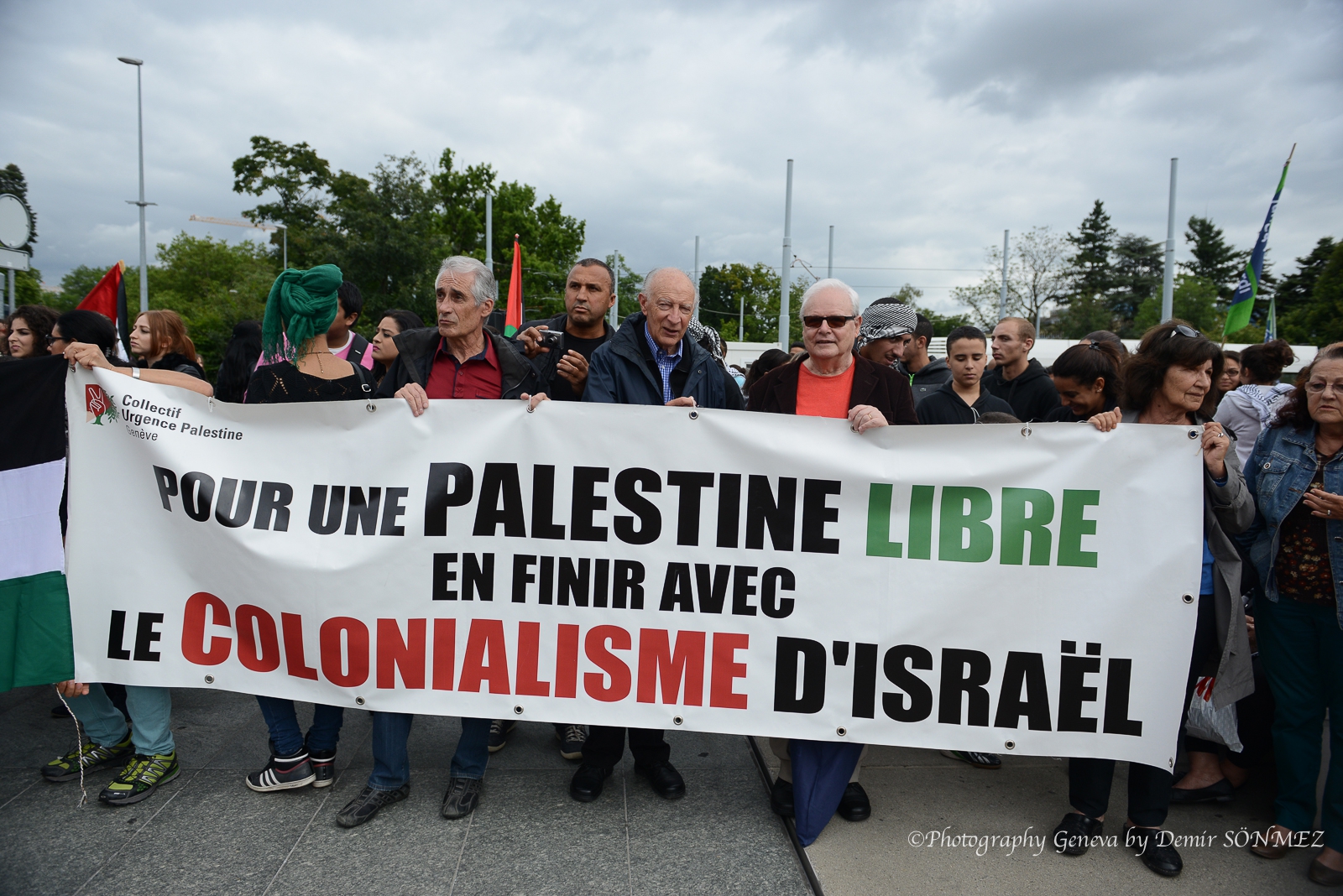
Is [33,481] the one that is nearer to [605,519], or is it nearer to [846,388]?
[605,519]

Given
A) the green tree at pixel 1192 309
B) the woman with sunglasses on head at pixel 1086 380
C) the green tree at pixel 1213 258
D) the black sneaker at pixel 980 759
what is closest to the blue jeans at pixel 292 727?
the black sneaker at pixel 980 759

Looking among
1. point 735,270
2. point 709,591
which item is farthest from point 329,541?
point 735,270

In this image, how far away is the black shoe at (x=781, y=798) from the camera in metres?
3.11

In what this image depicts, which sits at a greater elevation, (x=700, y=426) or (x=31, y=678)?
→ (x=700, y=426)

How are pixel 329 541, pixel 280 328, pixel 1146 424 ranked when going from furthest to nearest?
pixel 280 328
pixel 329 541
pixel 1146 424

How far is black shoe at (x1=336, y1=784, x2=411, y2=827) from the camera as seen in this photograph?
2988 mm

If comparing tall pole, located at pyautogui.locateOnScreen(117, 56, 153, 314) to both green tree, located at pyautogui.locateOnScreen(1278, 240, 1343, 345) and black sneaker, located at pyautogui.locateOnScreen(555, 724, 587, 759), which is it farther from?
green tree, located at pyautogui.locateOnScreen(1278, 240, 1343, 345)

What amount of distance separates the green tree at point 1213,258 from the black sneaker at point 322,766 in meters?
78.3

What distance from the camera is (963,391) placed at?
432 centimetres

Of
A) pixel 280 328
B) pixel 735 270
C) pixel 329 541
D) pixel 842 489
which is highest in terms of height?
pixel 735 270

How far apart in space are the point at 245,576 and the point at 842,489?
2.23 metres

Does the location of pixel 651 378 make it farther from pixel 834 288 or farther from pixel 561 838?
pixel 561 838

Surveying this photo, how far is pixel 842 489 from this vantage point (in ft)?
9.62

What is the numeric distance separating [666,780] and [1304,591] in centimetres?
237
